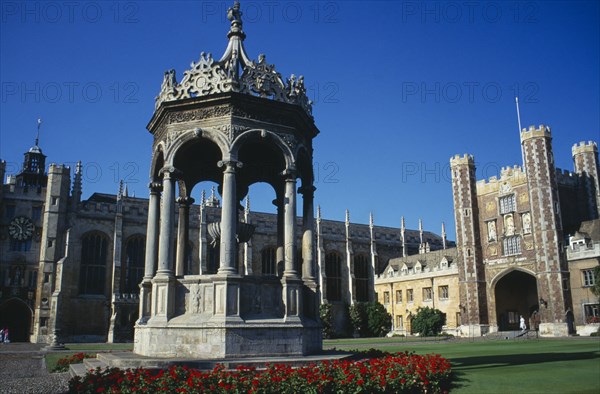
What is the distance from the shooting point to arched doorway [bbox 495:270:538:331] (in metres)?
45.7

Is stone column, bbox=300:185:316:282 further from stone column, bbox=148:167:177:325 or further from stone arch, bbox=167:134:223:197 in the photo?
stone column, bbox=148:167:177:325

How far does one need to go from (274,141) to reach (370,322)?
45.1 m

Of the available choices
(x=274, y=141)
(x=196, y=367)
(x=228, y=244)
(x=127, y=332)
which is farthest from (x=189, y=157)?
(x=127, y=332)

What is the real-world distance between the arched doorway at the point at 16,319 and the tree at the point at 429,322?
35234mm

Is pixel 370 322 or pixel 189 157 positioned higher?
pixel 189 157

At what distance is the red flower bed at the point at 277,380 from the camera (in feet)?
27.3

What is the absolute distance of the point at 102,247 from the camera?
160ft

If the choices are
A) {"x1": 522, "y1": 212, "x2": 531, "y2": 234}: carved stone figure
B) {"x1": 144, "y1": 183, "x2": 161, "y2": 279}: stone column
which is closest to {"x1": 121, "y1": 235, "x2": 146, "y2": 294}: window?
{"x1": 522, "y1": 212, "x2": 531, "y2": 234}: carved stone figure

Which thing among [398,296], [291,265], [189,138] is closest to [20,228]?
[398,296]

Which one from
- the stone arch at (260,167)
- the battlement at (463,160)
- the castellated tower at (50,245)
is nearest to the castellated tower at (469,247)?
the battlement at (463,160)

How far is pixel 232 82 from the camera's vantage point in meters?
13.0

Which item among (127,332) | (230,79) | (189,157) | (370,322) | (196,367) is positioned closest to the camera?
(196,367)

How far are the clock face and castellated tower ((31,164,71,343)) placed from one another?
5.38ft

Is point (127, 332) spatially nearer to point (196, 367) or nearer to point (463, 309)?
point (463, 309)
